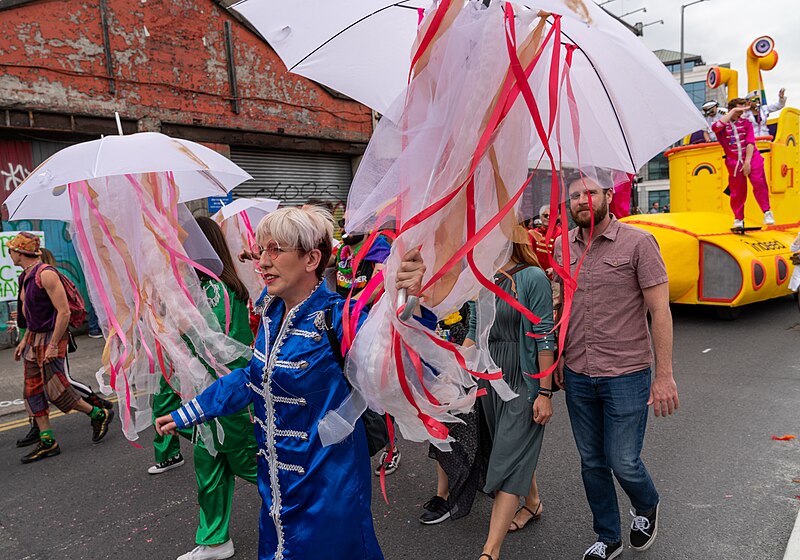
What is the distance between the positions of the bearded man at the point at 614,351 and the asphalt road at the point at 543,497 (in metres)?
0.54

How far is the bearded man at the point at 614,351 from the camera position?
8.54ft

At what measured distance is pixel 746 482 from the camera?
3615 mm

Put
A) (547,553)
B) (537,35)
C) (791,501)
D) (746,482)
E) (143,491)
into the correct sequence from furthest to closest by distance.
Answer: (143,491) → (746,482) → (791,501) → (547,553) → (537,35)

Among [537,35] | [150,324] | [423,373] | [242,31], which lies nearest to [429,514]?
[150,324]

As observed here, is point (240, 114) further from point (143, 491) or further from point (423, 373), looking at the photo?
point (423, 373)

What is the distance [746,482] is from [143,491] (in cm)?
391

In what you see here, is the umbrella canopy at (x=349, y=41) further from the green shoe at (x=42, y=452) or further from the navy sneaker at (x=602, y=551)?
the green shoe at (x=42, y=452)

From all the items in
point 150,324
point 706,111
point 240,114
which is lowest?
point 150,324

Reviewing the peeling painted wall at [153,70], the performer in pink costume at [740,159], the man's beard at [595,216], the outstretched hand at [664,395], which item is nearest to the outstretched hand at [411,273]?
the man's beard at [595,216]

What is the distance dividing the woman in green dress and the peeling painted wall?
908cm

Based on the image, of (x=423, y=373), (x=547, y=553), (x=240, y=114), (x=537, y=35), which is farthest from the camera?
(x=240, y=114)

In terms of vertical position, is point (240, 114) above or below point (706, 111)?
above

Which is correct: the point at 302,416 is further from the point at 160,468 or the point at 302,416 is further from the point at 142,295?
the point at 160,468

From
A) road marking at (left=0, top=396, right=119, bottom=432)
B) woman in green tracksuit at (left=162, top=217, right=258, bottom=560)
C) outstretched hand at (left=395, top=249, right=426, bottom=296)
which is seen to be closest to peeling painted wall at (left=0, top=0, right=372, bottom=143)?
road marking at (left=0, top=396, right=119, bottom=432)
